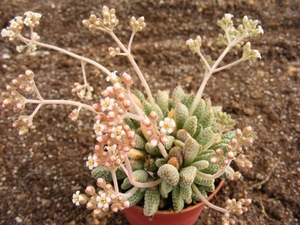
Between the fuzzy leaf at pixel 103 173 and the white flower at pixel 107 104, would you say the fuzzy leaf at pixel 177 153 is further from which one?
the white flower at pixel 107 104

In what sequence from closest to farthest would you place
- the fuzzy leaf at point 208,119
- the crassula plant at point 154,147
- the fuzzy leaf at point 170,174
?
the crassula plant at point 154,147 → the fuzzy leaf at point 170,174 → the fuzzy leaf at point 208,119

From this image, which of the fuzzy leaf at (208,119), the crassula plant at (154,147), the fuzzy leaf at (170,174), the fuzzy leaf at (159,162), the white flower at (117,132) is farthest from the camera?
the fuzzy leaf at (208,119)

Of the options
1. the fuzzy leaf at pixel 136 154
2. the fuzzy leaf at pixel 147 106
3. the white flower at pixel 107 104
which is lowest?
the fuzzy leaf at pixel 136 154

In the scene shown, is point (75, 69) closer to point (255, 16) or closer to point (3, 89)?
point (3, 89)

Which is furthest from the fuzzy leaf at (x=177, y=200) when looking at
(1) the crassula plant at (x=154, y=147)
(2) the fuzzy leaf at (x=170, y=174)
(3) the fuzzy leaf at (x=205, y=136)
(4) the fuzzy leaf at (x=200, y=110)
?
(4) the fuzzy leaf at (x=200, y=110)

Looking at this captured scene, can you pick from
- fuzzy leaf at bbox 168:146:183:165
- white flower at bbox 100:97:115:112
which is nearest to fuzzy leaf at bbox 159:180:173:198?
fuzzy leaf at bbox 168:146:183:165

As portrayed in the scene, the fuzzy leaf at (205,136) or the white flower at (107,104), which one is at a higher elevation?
the white flower at (107,104)

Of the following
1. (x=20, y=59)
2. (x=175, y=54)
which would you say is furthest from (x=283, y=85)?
(x=20, y=59)
